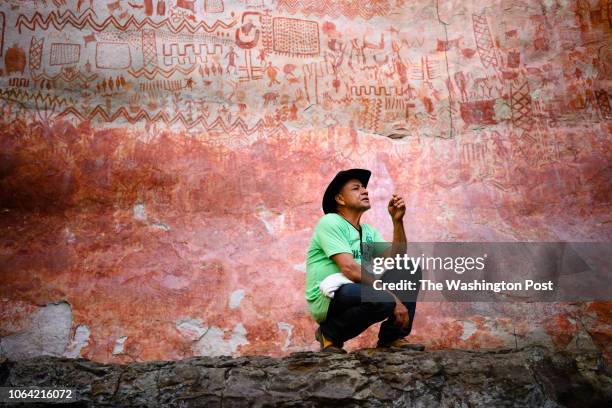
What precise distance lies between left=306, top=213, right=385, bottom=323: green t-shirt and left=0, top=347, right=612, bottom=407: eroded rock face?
382 millimetres

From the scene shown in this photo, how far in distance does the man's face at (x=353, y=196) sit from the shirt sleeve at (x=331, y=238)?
0.22m

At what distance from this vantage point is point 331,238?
3807 mm

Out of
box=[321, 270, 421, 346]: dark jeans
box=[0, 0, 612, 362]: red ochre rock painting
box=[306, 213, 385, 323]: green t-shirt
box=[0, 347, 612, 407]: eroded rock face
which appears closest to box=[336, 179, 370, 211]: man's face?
box=[306, 213, 385, 323]: green t-shirt

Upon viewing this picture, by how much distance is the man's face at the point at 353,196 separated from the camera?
13.4 ft

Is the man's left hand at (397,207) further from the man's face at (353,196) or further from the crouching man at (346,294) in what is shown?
the man's face at (353,196)

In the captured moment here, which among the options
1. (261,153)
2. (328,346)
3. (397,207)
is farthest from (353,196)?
(261,153)

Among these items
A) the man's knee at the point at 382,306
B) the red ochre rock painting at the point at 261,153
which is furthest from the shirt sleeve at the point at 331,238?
the red ochre rock painting at the point at 261,153

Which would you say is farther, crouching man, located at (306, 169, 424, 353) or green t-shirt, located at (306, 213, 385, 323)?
green t-shirt, located at (306, 213, 385, 323)

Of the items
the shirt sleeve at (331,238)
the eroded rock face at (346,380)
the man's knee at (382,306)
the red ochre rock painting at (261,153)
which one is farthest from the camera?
the red ochre rock painting at (261,153)

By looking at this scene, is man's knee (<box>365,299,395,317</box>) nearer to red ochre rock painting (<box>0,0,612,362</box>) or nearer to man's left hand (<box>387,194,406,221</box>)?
man's left hand (<box>387,194,406,221</box>)

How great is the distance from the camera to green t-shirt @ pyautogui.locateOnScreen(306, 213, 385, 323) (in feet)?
12.4

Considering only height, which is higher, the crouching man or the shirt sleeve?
the shirt sleeve

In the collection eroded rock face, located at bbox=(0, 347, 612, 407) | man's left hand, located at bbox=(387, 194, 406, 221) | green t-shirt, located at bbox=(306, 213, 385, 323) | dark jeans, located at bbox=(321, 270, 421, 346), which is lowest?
eroded rock face, located at bbox=(0, 347, 612, 407)

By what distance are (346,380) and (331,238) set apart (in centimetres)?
81
